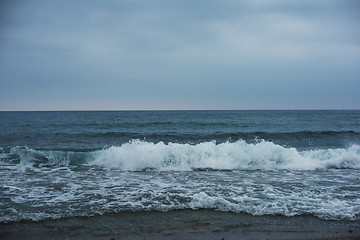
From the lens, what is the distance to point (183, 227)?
4965 mm

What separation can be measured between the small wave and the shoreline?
18.1 ft

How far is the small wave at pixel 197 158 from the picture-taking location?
11391 mm

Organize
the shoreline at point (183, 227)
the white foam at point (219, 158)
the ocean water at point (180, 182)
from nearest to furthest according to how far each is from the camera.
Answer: the shoreline at point (183, 227) < the ocean water at point (180, 182) < the white foam at point (219, 158)

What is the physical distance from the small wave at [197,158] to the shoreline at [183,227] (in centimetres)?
553

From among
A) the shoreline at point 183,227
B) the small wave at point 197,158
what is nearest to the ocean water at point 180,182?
the small wave at point 197,158

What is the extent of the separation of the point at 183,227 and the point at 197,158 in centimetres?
703

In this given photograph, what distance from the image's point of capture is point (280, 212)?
5.68 meters

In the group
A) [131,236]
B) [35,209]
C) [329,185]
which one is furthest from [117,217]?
[329,185]

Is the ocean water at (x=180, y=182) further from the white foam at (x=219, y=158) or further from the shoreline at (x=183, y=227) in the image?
the shoreline at (x=183, y=227)

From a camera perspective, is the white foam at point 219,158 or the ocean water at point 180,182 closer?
the ocean water at point 180,182

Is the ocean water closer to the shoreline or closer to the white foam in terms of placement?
the white foam

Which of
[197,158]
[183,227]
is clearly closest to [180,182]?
[197,158]

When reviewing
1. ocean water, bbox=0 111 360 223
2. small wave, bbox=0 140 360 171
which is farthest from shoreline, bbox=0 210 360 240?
small wave, bbox=0 140 360 171

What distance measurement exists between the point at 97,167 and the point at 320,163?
10.5 meters
